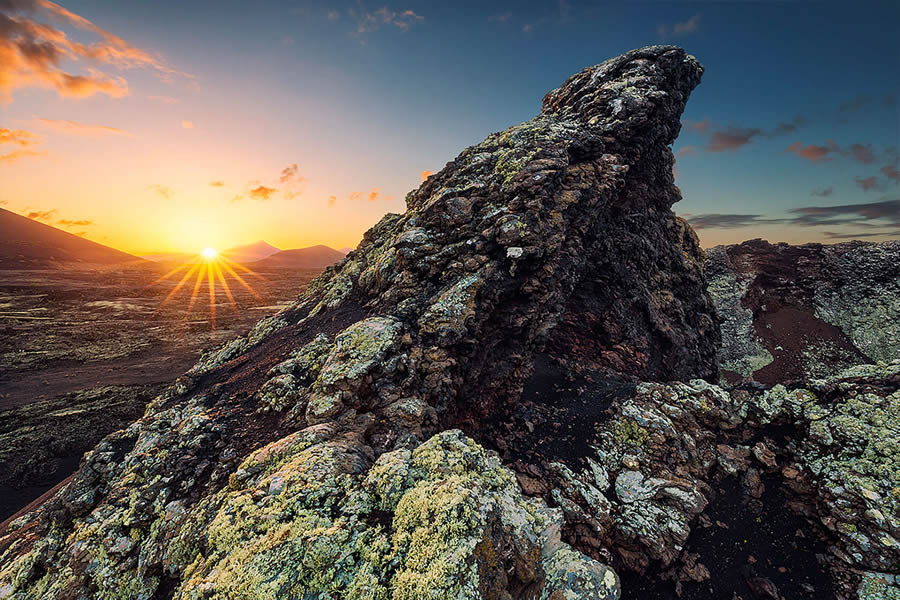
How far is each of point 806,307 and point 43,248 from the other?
226471 millimetres

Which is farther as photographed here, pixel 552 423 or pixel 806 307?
pixel 806 307

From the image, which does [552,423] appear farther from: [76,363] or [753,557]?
[76,363]

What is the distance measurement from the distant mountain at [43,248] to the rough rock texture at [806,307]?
17771 centimetres

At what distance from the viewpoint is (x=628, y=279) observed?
1875 cm

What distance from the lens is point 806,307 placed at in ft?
94.0

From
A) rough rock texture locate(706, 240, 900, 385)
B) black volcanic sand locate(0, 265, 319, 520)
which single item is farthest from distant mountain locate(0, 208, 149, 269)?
rough rock texture locate(706, 240, 900, 385)

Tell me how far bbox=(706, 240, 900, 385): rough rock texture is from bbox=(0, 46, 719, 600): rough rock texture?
14.5 m

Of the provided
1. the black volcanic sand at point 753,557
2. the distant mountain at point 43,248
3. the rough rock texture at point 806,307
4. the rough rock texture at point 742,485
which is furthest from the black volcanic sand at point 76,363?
the distant mountain at point 43,248

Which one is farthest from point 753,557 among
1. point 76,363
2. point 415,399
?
point 76,363

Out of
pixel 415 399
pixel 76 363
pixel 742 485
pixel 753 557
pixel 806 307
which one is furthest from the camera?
pixel 76 363

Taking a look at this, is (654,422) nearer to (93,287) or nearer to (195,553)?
(195,553)

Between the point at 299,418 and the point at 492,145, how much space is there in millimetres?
13924

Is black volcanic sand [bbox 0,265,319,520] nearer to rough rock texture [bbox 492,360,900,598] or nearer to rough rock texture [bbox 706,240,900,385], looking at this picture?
rough rock texture [bbox 492,360,900,598]

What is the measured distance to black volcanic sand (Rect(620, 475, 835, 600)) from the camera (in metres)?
6.33
